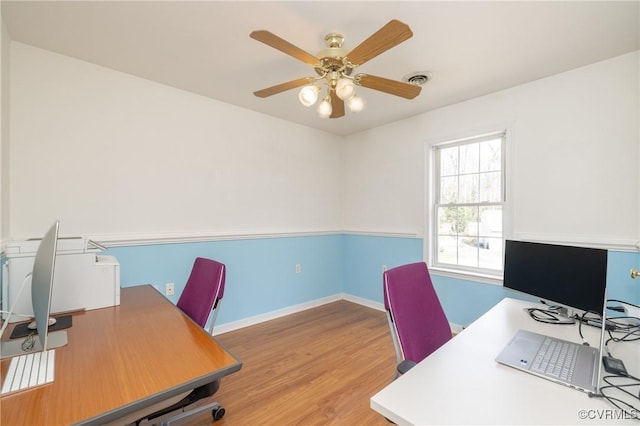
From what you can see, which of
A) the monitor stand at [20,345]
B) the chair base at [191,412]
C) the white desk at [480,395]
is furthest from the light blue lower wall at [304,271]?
the white desk at [480,395]

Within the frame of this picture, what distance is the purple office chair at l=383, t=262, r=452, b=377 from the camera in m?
1.26

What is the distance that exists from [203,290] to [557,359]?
177 cm

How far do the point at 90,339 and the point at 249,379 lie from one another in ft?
4.18

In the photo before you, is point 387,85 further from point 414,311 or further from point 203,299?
point 203,299

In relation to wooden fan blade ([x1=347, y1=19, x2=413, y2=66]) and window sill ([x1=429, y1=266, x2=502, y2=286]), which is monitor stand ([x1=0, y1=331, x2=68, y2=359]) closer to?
wooden fan blade ([x1=347, y1=19, x2=413, y2=66])

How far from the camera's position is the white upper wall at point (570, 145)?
6.90 feet

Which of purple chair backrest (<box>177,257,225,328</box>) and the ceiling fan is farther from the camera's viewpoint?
purple chair backrest (<box>177,257,225,328</box>)

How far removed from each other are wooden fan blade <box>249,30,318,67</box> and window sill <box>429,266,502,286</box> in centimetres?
255

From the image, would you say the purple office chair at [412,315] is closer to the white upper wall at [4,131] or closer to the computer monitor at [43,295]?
the computer monitor at [43,295]

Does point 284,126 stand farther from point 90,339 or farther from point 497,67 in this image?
point 90,339

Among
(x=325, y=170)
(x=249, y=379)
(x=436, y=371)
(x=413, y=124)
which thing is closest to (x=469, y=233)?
(x=413, y=124)

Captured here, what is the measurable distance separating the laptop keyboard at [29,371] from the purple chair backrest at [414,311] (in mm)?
1306

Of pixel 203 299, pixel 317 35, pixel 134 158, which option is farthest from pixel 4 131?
pixel 317 35

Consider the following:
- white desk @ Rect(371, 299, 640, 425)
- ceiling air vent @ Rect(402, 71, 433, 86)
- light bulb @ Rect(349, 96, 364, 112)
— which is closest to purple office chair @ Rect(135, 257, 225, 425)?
white desk @ Rect(371, 299, 640, 425)
